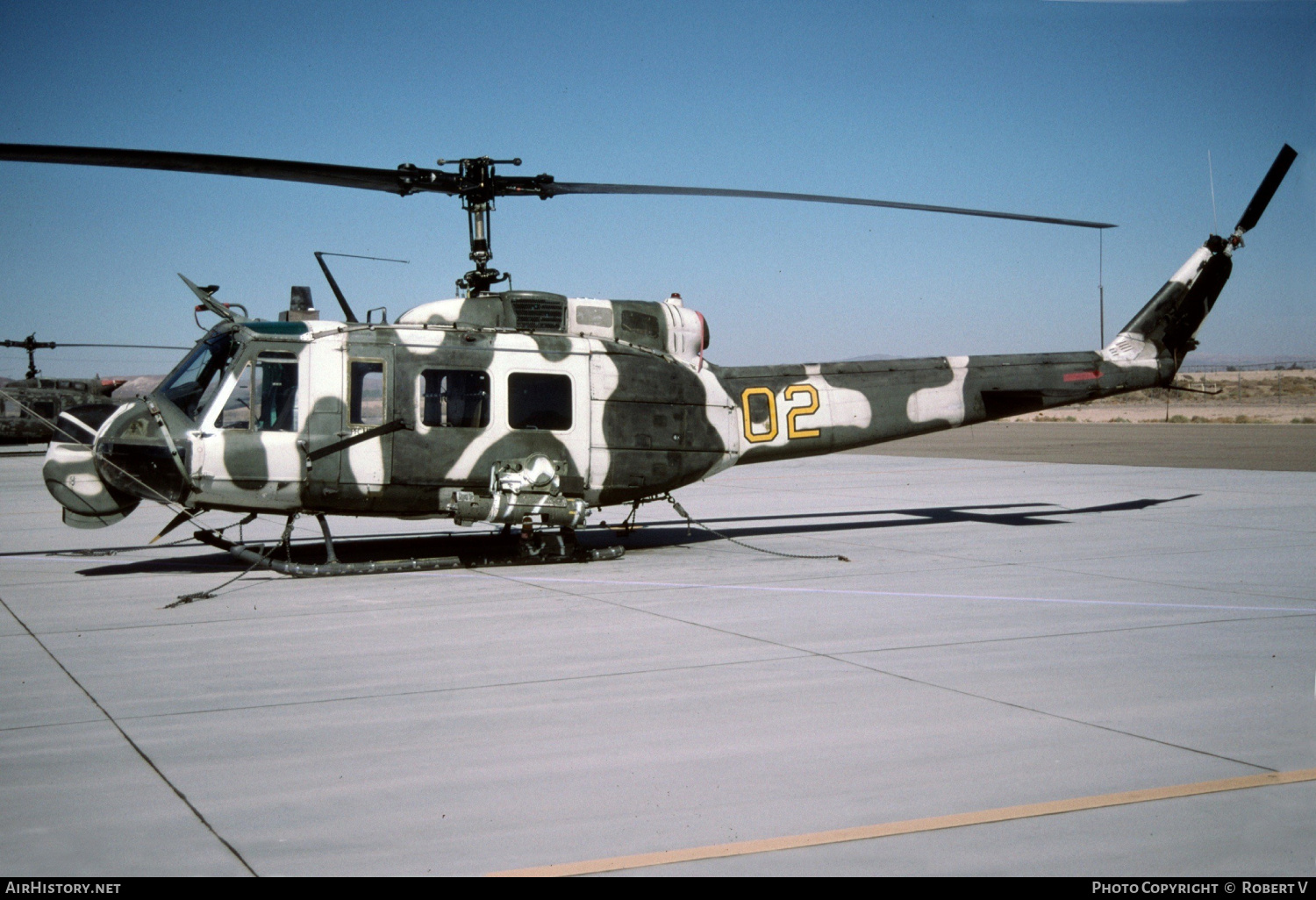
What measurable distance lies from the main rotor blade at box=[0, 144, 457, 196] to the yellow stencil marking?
14.0 ft

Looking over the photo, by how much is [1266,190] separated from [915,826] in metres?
13.1

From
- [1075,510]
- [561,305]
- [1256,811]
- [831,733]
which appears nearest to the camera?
[1256,811]

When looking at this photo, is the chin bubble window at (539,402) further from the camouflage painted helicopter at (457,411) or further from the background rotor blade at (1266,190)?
the background rotor blade at (1266,190)

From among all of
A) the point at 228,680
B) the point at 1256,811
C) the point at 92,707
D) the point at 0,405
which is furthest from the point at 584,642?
the point at 0,405

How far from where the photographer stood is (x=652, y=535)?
15.0 meters

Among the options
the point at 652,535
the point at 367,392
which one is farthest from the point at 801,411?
the point at 367,392

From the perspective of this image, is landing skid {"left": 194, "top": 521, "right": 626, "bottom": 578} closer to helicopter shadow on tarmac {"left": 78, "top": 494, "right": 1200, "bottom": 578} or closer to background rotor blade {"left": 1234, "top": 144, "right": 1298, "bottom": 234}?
helicopter shadow on tarmac {"left": 78, "top": 494, "right": 1200, "bottom": 578}

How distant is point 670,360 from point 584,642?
17.0ft

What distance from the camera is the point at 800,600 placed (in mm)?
9633

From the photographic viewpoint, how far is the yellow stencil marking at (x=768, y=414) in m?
13.0

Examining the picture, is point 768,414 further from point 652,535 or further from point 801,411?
point 652,535

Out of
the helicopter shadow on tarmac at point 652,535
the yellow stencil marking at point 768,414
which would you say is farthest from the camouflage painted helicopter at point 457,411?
the helicopter shadow on tarmac at point 652,535

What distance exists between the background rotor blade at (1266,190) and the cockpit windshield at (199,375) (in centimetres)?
1247

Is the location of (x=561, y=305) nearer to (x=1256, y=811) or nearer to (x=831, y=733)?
(x=831, y=733)
